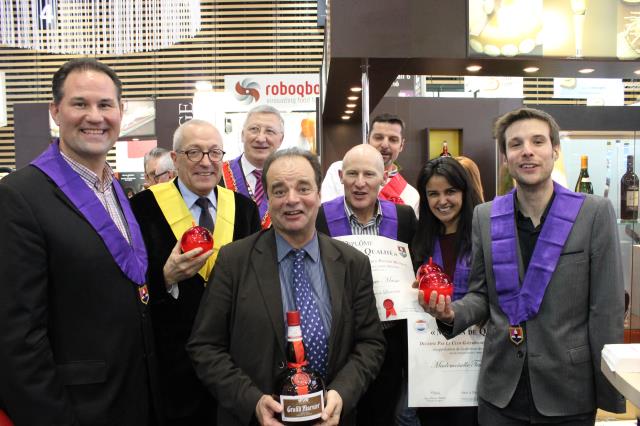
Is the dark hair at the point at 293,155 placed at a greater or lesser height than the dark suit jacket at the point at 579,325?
greater

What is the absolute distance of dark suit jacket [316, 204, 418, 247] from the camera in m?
2.51

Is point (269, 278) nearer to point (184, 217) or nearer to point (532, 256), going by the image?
point (184, 217)

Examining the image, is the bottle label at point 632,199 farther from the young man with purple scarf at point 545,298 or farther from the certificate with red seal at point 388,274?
the certificate with red seal at point 388,274

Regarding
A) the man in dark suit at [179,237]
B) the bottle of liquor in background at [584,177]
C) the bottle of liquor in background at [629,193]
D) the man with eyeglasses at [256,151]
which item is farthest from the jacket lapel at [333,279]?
the bottle of liquor in background at [629,193]

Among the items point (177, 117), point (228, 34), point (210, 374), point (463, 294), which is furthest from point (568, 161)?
point (228, 34)

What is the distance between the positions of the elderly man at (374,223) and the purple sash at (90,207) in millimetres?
954

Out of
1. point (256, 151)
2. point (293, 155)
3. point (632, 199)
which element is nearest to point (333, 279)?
point (293, 155)

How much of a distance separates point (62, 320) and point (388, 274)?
4.02 feet

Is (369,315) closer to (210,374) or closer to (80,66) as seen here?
(210,374)

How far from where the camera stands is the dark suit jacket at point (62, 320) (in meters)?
1.54

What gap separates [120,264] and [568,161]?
455 cm

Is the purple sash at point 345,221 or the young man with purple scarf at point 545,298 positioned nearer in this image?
the young man with purple scarf at point 545,298

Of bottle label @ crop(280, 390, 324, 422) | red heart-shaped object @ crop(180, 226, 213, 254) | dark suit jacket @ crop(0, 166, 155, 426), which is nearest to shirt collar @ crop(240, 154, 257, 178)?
red heart-shaped object @ crop(180, 226, 213, 254)

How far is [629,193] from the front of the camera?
17.0 feet
